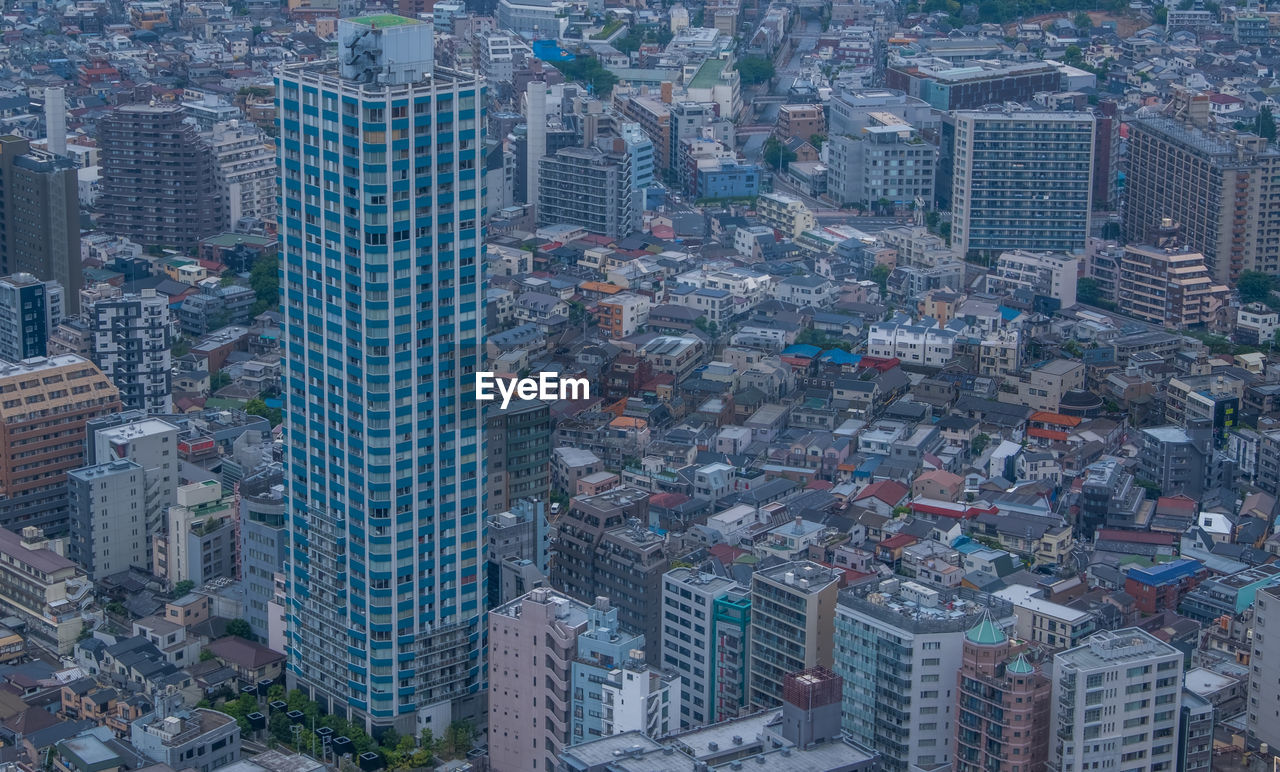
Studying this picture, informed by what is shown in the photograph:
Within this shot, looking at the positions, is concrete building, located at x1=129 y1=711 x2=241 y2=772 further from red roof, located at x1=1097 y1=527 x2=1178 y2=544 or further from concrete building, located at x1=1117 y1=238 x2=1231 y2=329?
concrete building, located at x1=1117 y1=238 x2=1231 y2=329

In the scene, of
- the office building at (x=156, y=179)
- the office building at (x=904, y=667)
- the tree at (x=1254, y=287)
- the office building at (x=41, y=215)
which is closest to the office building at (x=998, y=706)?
the office building at (x=904, y=667)

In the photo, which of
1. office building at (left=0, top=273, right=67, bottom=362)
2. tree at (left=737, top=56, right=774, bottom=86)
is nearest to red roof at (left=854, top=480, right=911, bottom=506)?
office building at (left=0, top=273, right=67, bottom=362)

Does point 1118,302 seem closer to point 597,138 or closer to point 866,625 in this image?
point 597,138

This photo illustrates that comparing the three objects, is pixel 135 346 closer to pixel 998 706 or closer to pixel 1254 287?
pixel 998 706

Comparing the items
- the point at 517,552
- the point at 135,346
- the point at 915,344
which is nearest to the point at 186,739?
the point at 517,552

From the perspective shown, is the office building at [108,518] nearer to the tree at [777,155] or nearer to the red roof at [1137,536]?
the red roof at [1137,536]

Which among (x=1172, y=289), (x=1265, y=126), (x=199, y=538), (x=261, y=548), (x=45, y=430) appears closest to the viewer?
(x=261, y=548)
